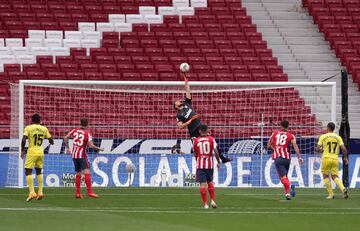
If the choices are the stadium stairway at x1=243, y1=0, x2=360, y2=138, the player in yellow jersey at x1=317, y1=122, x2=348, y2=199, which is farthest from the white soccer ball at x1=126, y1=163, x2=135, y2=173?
the stadium stairway at x1=243, y1=0, x2=360, y2=138

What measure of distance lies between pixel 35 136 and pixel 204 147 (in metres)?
4.57

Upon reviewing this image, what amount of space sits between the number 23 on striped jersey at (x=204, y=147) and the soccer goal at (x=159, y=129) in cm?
849

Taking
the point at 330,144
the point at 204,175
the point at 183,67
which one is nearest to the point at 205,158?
the point at 204,175

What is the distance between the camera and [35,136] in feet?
77.7

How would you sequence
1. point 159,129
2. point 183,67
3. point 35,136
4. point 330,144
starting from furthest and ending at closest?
point 159,129, point 330,144, point 183,67, point 35,136

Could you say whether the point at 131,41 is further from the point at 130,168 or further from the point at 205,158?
the point at 205,158

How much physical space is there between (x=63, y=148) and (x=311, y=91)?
33.1 ft

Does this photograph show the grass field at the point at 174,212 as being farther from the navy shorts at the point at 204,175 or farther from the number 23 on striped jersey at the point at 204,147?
the number 23 on striped jersey at the point at 204,147

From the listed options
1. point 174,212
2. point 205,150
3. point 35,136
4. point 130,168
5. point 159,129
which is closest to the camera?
point 174,212

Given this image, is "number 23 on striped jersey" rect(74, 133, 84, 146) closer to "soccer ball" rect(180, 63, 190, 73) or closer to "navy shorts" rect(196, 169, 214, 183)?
"soccer ball" rect(180, 63, 190, 73)

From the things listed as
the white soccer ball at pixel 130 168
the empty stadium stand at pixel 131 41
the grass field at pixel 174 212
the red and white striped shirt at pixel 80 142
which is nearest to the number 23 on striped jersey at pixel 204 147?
the grass field at pixel 174 212

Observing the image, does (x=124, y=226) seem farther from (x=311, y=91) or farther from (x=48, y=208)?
(x=311, y=91)

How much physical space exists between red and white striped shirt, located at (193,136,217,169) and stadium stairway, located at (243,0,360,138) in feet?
53.9

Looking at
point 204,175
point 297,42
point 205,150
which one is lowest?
point 204,175
